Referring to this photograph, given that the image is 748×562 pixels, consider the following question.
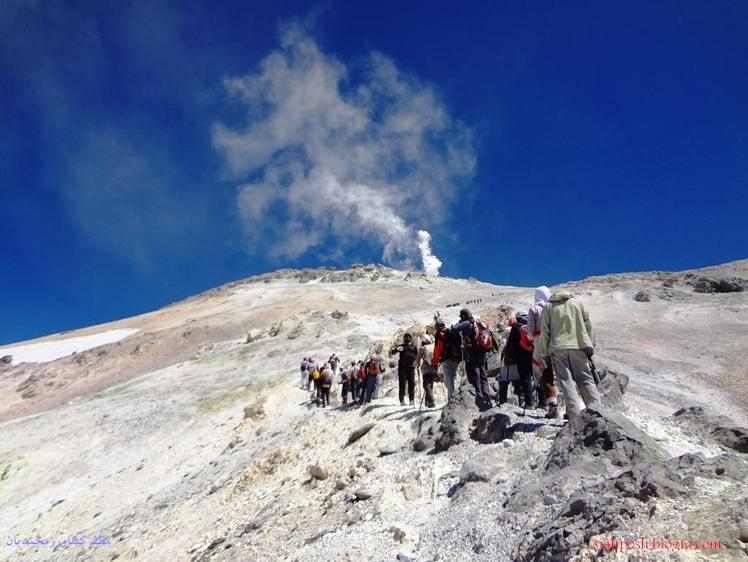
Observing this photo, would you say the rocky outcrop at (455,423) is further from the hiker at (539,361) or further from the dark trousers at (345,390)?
the dark trousers at (345,390)

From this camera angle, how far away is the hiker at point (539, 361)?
806 centimetres

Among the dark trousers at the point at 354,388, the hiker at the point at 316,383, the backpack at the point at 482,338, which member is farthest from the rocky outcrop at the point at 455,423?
the hiker at the point at 316,383

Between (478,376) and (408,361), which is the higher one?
(408,361)

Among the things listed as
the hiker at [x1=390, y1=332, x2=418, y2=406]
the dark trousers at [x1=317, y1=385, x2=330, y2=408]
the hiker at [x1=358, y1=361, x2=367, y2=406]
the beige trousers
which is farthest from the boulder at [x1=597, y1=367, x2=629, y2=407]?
the dark trousers at [x1=317, y1=385, x2=330, y2=408]

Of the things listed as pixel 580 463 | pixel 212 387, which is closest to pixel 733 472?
pixel 580 463

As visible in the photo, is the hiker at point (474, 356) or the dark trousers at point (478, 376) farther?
the hiker at point (474, 356)

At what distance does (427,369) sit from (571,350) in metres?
5.69

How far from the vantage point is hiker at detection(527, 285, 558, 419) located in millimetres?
8062

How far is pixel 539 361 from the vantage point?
8359mm

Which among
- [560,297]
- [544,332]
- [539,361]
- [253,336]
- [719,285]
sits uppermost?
[719,285]

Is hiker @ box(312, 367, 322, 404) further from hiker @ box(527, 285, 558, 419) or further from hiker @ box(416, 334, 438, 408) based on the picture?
hiker @ box(527, 285, 558, 419)

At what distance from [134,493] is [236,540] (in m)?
11.1

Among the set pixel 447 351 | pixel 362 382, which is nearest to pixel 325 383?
pixel 362 382

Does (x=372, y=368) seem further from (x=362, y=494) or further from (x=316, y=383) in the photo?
(x=362, y=494)
